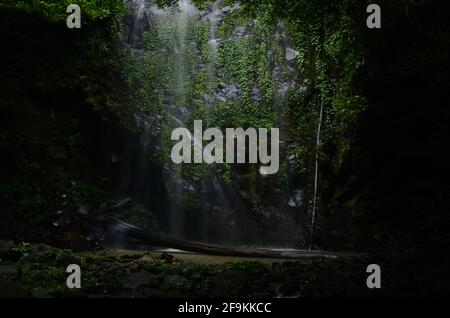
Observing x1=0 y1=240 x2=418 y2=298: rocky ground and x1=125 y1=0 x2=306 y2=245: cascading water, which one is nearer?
x1=0 y1=240 x2=418 y2=298: rocky ground

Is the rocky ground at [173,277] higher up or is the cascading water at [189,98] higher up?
the cascading water at [189,98]

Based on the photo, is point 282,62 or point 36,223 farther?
point 282,62

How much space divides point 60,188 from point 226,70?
6.76m

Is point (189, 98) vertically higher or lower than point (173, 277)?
higher

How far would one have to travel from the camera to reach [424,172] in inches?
344

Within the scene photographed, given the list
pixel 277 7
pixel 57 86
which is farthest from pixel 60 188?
pixel 277 7

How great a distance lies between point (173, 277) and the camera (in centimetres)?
550

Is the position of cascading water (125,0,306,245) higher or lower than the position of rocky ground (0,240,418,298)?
higher

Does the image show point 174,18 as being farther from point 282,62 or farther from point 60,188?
point 60,188

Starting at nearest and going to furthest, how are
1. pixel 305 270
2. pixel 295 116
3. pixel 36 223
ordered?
pixel 305 270
pixel 36 223
pixel 295 116

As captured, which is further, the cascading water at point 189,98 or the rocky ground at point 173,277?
the cascading water at point 189,98

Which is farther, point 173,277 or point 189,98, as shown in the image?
point 189,98

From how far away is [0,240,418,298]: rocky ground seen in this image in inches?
183

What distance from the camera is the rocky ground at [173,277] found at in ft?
15.3
